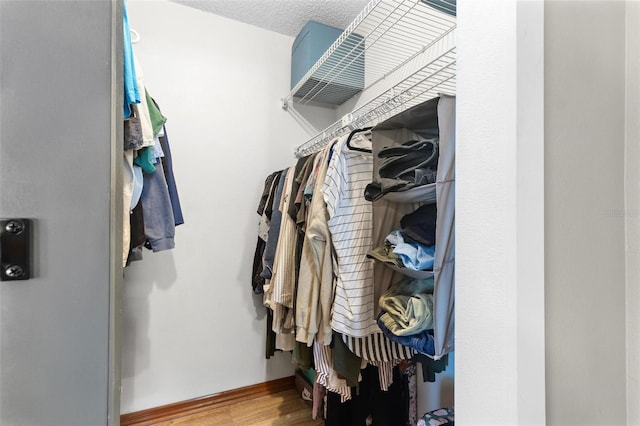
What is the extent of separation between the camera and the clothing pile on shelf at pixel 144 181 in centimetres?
85

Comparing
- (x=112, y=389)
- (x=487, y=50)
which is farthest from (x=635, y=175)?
(x=112, y=389)

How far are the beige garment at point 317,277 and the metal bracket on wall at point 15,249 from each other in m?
0.64

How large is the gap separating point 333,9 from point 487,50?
1.38 meters

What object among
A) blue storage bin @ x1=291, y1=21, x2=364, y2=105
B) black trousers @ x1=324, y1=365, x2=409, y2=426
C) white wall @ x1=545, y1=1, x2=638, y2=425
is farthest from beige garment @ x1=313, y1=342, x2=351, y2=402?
blue storage bin @ x1=291, y1=21, x2=364, y2=105

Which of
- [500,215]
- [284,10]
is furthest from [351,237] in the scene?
[284,10]

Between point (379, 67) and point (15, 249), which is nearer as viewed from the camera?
point (15, 249)

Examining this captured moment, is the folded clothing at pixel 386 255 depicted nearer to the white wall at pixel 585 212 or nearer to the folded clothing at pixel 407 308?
the folded clothing at pixel 407 308

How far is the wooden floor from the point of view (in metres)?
1.43

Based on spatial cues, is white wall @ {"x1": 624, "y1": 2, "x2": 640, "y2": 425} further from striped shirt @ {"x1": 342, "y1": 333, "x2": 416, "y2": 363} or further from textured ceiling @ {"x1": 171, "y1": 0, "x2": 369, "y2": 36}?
textured ceiling @ {"x1": 171, "y1": 0, "x2": 369, "y2": 36}

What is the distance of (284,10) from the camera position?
1546 millimetres

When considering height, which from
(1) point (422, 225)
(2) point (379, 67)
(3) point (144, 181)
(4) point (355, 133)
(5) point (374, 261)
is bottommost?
(5) point (374, 261)

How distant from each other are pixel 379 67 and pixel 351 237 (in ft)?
3.64

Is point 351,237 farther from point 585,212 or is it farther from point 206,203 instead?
point 206,203

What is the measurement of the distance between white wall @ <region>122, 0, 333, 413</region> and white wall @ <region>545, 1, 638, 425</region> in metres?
1.49
